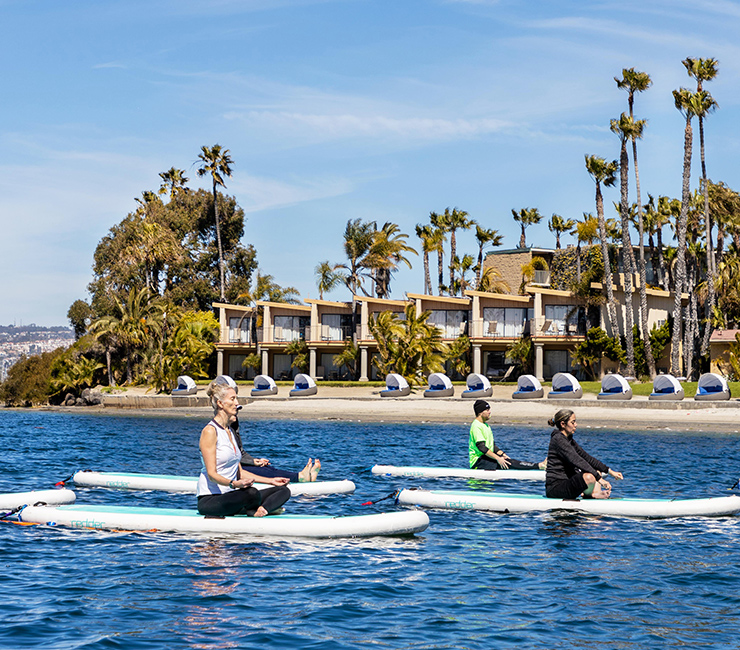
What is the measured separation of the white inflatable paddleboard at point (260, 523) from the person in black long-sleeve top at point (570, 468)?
7.59 feet

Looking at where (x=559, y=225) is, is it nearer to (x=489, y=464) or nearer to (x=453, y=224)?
(x=453, y=224)

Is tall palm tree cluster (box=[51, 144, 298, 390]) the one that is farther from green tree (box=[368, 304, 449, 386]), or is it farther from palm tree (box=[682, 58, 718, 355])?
palm tree (box=[682, 58, 718, 355])

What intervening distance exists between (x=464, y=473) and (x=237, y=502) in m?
7.17

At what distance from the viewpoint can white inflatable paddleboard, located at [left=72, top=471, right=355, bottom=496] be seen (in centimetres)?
1544

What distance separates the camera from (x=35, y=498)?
13438mm

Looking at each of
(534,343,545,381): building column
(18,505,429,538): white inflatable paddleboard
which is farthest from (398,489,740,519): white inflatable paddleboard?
(534,343,545,381): building column

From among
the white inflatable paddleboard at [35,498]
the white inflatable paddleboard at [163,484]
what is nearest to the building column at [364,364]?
the white inflatable paddleboard at [163,484]

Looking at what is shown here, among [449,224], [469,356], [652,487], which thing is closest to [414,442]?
[652,487]

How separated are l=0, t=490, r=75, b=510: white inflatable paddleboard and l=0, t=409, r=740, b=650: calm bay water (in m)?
0.91

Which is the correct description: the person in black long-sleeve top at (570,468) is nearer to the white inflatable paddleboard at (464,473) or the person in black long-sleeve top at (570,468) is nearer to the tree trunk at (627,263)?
the white inflatable paddleboard at (464,473)

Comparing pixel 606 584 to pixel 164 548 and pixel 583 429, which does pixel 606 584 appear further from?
pixel 583 429

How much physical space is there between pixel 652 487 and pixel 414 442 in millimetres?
11410

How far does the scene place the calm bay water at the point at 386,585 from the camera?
25.5ft

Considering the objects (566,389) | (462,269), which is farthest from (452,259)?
(566,389)
